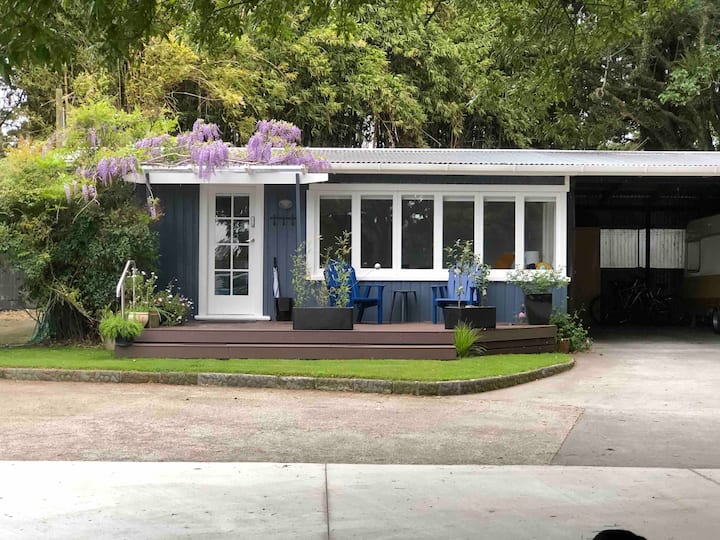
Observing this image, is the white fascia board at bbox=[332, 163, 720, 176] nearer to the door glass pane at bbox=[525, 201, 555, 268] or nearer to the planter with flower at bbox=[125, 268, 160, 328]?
the door glass pane at bbox=[525, 201, 555, 268]

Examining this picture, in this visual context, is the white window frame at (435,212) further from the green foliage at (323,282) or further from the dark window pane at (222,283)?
the dark window pane at (222,283)

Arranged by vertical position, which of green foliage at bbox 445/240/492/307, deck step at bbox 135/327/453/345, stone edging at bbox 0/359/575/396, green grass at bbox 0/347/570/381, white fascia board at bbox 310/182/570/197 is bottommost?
stone edging at bbox 0/359/575/396

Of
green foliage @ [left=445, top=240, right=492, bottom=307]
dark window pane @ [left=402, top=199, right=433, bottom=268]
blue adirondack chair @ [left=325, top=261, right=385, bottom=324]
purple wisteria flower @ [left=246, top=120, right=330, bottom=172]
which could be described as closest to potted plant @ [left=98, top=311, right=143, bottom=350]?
blue adirondack chair @ [left=325, top=261, right=385, bottom=324]

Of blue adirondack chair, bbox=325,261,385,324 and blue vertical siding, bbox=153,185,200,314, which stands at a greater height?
blue vertical siding, bbox=153,185,200,314

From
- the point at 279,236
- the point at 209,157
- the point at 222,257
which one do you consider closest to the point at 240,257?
the point at 222,257

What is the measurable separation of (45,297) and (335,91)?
1243cm

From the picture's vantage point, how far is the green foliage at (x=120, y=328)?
34.4 feet

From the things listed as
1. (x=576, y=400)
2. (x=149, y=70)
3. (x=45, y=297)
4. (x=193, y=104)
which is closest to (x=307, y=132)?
(x=193, y=104)

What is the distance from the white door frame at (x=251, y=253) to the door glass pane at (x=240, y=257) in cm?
12

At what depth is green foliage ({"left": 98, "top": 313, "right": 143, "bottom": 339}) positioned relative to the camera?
10.5m

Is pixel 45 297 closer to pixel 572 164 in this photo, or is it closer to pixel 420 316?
pixel 420 316

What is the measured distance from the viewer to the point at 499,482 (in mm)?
5145

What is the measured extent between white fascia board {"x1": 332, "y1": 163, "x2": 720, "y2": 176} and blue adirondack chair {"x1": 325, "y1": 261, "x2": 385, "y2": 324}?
1.72 m

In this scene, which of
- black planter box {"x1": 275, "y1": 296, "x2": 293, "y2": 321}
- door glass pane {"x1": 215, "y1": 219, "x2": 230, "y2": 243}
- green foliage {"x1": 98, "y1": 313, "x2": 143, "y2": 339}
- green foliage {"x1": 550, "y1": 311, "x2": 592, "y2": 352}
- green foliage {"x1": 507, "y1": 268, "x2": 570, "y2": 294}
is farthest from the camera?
door glass pane {"x1": 215, "y1": 219, "x2": 230, "y2": 243}
